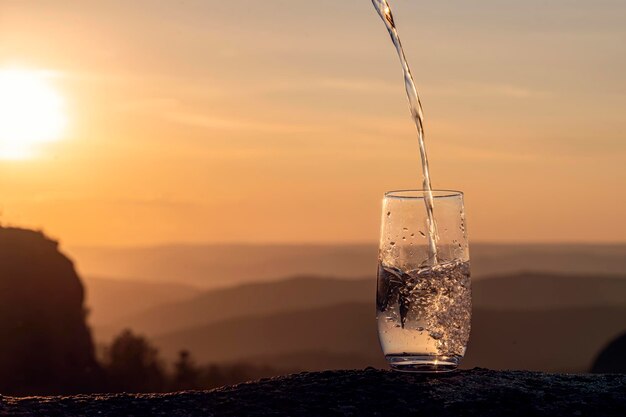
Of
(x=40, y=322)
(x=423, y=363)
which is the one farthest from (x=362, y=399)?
(x=40, y=322)

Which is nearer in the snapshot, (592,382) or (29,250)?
(592,382)

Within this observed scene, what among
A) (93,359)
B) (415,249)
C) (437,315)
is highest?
(415,249)

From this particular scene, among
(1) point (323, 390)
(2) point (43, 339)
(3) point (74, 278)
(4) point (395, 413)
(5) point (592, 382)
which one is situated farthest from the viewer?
(3) point (74, 278)

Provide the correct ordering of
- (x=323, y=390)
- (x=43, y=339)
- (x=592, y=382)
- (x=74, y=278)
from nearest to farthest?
1. (x=323, y=390)
2. (x=592, y=382)
3. (x=43, y=339)
4. (x=74, y=278)

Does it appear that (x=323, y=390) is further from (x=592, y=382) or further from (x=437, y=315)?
(x=592, y=382)

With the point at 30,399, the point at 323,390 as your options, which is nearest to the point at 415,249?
the point at 323,390

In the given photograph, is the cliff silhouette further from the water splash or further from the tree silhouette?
the water splash

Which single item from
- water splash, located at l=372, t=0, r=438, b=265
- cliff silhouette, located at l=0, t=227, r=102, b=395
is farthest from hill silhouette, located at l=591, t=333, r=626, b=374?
cliff silhouette, located at l=0, t=227, r=102, b=395
